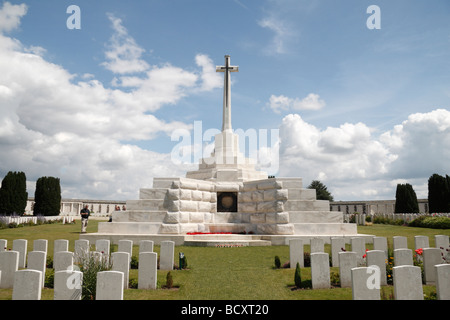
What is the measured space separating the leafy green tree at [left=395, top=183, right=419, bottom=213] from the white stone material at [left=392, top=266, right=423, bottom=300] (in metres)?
32.7

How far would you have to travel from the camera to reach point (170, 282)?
7.19 meters

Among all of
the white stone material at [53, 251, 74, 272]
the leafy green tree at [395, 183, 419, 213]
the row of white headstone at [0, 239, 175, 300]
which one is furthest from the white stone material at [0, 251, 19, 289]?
the leafy green tree at [395, 183, 419, 213]

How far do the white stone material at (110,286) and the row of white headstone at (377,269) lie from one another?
3.72 m

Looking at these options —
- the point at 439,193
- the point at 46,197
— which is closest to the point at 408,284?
the point at 439,193

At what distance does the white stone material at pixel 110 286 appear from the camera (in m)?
4.93

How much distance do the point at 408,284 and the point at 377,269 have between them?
481 mm

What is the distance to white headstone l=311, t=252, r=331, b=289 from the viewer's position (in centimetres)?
712

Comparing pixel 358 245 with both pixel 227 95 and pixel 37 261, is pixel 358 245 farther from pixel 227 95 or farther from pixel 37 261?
pixel 227 95

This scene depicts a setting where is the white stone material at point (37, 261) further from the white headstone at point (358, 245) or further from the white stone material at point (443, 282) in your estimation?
the white headstone at point (358, 245)

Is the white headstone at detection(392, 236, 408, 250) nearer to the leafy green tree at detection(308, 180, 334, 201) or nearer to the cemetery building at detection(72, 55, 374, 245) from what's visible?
the cemetery building at detection(72, 55, 374, 245)
